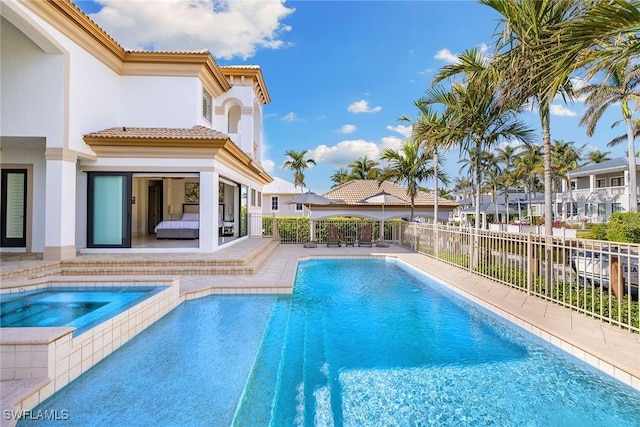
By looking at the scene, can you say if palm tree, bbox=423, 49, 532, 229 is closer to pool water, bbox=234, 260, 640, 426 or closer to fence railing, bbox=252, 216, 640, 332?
fence railing, bbox=252, 216, 640, 332

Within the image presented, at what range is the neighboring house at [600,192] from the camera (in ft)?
101

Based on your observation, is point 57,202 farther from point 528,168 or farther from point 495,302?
point 528,168

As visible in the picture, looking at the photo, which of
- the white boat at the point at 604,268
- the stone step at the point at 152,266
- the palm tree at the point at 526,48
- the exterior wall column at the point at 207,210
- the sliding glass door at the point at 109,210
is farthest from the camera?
the exterior wall column at the point at 207,210

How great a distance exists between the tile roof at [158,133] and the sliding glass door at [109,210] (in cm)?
Result: 130

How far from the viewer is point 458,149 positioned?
1116 centimetres

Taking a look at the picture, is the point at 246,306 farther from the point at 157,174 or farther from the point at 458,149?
the point at 458,149

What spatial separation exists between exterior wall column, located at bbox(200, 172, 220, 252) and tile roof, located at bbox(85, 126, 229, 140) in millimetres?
1283

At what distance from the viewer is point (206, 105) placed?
46.0 feet

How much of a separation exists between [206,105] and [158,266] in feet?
26.2

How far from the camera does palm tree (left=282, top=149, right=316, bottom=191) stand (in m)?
42.4

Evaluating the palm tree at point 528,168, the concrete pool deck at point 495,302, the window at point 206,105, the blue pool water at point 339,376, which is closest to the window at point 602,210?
the palm tree at point 528,168

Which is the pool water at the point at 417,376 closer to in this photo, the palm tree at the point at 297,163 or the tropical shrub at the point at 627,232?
the tropical shrub at the point at 627,232

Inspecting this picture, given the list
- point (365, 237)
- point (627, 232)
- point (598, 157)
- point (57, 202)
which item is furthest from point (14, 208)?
point (598, 157)

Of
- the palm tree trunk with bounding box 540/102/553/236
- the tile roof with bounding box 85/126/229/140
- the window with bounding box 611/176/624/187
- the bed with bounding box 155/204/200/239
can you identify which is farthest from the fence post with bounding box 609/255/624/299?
the window with bounding box 611/176/624/187
